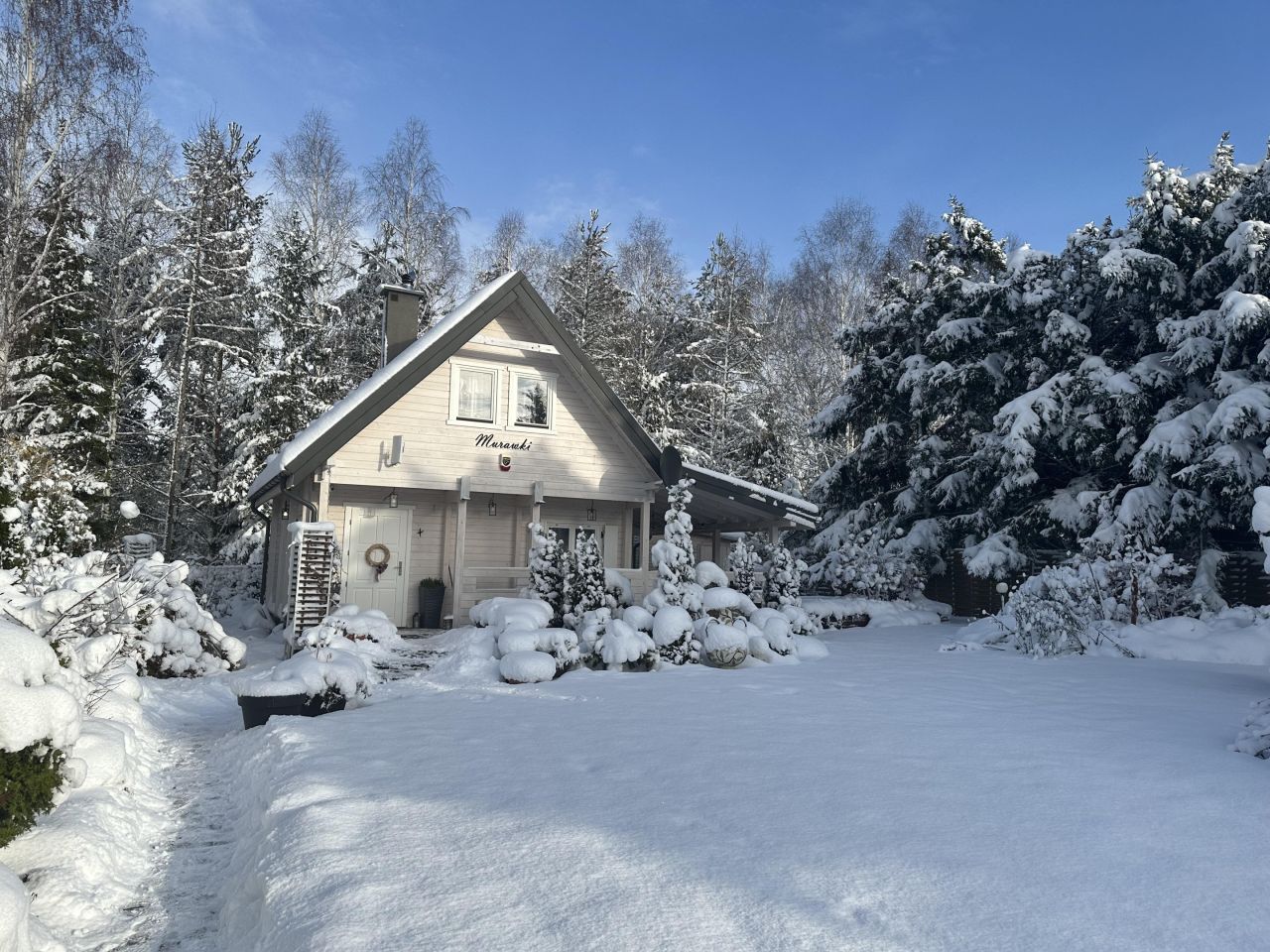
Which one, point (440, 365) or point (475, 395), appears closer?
point (440, 365)

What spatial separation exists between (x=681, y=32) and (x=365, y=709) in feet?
46.4

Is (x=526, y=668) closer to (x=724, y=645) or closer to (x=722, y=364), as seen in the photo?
(x=724, y=645)

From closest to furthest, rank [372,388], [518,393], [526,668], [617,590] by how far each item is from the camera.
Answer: [526,668]
[617,590]
[372,388]
[518,393]

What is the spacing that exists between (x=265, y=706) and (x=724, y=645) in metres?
5.55

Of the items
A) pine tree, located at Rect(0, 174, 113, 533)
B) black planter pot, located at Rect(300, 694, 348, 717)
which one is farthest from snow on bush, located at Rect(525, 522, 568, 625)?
pine tree, located at Rect(0, 174, 113, 533)

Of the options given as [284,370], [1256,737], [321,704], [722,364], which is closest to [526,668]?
[321,704]

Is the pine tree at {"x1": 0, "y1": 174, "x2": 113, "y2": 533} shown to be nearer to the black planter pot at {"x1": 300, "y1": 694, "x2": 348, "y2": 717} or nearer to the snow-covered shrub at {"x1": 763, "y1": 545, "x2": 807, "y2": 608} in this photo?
the black planter pot at {"x1": 300, "y1": 694, "x2": 348, "y2": 717}

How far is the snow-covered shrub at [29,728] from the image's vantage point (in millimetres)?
3820

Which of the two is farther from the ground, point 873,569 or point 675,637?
point 873,569

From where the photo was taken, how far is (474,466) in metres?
13.8

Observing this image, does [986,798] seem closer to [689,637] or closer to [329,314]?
[689,637]

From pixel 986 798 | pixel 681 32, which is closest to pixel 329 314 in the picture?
pixel 681 32

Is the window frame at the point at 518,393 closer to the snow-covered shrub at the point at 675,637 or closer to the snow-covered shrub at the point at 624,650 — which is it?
the snow-covered shrub at the point at 675,637

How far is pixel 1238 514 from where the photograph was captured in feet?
47.3
